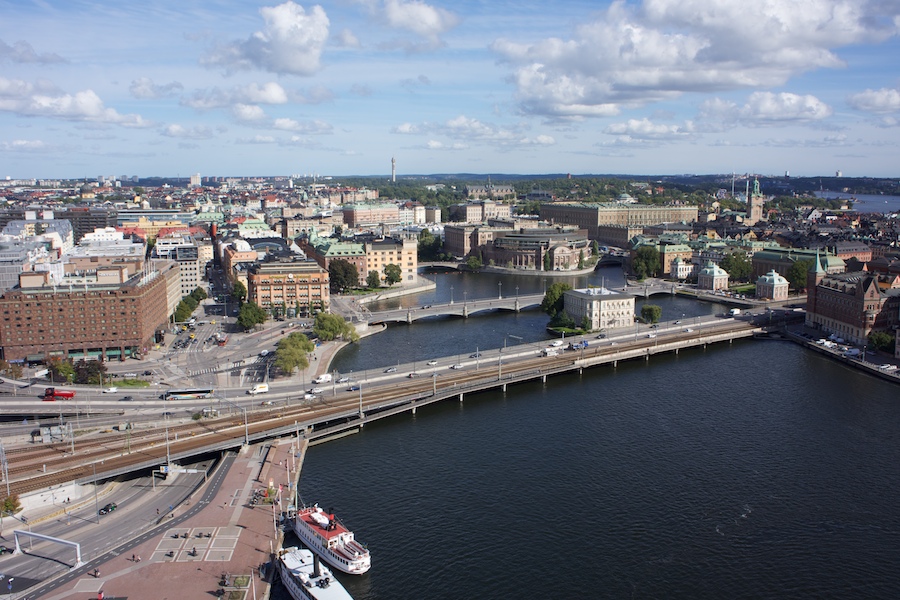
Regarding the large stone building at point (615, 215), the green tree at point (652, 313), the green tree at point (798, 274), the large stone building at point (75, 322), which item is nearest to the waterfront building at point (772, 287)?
the green tree at point (798, 274)

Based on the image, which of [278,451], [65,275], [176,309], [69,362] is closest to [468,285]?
[176,309]

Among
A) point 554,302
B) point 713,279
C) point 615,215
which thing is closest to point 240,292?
point 554,302

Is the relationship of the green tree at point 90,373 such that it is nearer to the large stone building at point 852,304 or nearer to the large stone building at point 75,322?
the large stone building at point 75,322

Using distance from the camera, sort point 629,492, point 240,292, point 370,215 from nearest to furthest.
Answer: point 629,492, point 240,292, point 370,215

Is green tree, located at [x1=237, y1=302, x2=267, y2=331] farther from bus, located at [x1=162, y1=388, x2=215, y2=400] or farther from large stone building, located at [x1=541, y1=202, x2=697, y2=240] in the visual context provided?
large stone building, located at [x1=541, y1=202, x2=697, y2=240]

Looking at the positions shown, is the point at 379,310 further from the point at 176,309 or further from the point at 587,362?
the point at 587,362

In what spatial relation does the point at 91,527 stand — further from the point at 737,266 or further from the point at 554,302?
the point at 737,266

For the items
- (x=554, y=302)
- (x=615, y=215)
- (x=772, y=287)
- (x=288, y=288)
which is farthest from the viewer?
(x=615, y=215)

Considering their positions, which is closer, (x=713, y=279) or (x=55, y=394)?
(x=55, y=394)
